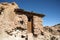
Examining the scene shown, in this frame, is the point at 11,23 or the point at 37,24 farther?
the point at 37,24

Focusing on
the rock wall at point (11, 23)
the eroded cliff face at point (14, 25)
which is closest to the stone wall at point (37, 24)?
the eroded cliff face at point (14, 25)

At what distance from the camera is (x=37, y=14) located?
19.2 meters

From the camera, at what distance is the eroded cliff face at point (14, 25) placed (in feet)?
51.6

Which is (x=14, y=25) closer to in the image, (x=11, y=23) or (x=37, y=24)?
(x=11, y=23)

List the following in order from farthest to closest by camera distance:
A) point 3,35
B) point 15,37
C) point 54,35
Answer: point 54,35 → point 15,37 → point 3,35

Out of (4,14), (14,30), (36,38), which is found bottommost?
(36,38)

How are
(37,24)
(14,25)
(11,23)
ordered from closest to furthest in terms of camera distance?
(11,23) < (14,25) < (37,24)

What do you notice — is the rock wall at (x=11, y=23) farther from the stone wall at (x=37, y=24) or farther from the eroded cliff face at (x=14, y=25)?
the stone wall at (x=37, y=24)

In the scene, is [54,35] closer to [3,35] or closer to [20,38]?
[20,38]

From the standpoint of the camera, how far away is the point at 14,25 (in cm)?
1670

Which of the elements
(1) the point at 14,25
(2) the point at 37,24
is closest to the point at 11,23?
(1) the point at 14,25

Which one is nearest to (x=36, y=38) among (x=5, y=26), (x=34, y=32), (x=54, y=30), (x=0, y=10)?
(x=34, y=32)

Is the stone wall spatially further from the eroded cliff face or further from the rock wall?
the rock wall

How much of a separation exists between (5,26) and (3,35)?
1.15 meters
